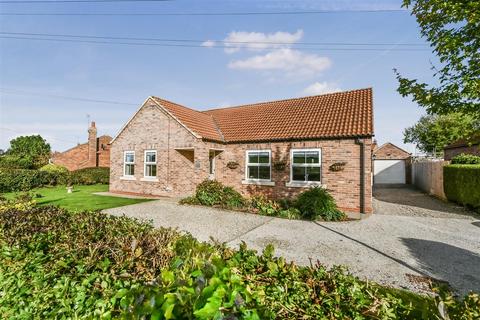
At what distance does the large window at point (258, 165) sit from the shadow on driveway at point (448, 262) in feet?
24.3

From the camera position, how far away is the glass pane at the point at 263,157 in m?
13.8

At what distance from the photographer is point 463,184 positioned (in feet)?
40.9

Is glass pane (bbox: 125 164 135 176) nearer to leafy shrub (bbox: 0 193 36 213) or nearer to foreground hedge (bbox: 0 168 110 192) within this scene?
foreground hedge (bbox: 0 168 110 192)

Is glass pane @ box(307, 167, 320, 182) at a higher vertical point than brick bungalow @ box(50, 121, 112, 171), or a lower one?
lower

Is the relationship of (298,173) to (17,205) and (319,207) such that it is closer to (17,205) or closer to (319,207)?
(319,207)

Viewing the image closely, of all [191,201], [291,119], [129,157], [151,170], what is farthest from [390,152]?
[129,157]

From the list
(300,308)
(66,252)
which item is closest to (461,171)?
(300,308)

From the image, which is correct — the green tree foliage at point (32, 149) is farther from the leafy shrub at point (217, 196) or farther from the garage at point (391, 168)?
the garage at point (391, 168)

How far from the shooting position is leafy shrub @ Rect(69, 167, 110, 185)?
21766mm

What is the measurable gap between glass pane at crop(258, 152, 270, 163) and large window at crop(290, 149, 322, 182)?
1492 millimetres

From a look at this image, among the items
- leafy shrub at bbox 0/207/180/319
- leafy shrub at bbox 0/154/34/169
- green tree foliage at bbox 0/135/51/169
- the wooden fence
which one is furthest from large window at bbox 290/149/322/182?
green tree foliage at bbox 0/135/51/169

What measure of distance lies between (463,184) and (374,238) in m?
8.88

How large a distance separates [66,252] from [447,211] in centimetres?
1516

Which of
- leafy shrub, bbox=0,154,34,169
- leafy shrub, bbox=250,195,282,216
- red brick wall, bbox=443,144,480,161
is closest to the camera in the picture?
leafy shrub, bbox=250,195,282,216
